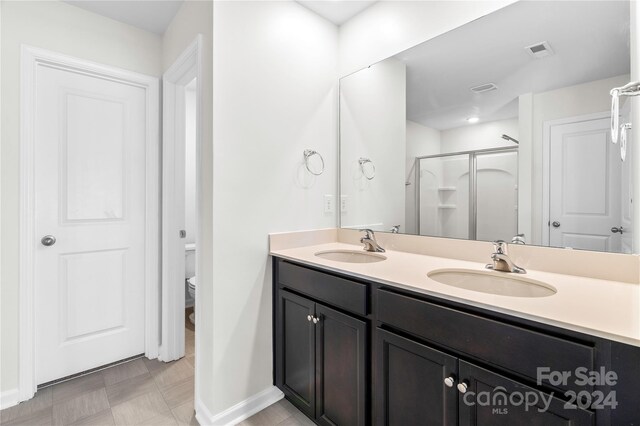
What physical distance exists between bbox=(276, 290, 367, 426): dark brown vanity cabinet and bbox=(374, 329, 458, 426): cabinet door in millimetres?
87

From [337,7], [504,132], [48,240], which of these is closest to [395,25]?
[337,7]

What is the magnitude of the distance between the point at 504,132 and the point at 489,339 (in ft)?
3.32

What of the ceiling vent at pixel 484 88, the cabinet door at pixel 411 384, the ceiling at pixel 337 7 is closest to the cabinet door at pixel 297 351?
the cabinet door at pixel 411 384

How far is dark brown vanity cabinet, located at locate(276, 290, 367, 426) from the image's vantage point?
1.25 m

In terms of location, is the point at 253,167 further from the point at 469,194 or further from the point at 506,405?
the point at 506,405

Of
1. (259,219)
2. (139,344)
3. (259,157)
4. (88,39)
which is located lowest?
(139,344)

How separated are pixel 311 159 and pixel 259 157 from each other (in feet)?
1.30

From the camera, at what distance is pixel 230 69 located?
1.55 metres

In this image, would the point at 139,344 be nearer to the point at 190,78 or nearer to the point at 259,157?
the point at 259,157

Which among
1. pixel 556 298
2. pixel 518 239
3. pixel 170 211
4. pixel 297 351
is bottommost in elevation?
pixel 297 351

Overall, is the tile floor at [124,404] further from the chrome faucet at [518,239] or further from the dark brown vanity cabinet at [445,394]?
the chrome faucet at [518,239]

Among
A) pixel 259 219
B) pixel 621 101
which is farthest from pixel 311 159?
pixel 621 101

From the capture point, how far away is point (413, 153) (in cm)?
175

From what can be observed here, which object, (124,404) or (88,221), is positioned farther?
(88,221)
